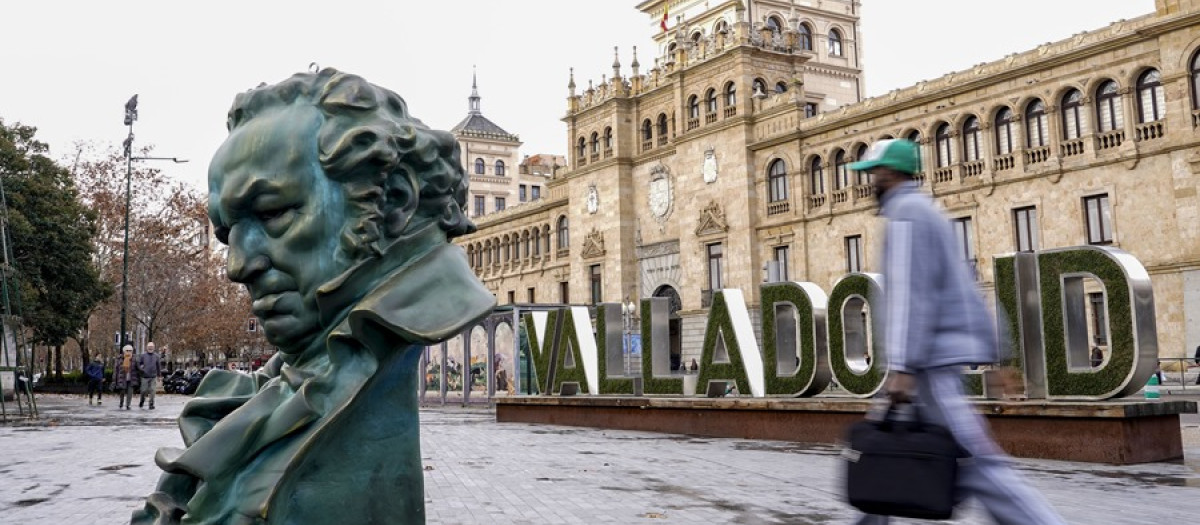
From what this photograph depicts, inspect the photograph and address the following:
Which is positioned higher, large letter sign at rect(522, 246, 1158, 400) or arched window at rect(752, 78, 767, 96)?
arched window at rect(752, 78, 767, 96)

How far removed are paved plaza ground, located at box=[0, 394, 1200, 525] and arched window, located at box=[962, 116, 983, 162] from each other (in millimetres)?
17712

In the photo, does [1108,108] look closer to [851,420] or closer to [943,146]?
[943,146]

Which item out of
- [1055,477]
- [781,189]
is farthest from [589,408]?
[781,189]

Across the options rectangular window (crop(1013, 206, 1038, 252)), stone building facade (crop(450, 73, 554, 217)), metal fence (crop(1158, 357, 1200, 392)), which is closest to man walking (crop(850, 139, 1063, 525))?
metal fence (crop(1158, 357, 1200, 392))

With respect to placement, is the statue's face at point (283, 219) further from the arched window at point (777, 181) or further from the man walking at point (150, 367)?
the arched window at point (777, 181)

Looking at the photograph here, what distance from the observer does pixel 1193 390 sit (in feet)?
67.2

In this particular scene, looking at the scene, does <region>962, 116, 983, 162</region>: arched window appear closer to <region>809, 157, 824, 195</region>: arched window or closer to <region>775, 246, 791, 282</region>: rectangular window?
<region>809, 157, 824, 195</region>: arched window

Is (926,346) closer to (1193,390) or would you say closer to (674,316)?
(1193,390)

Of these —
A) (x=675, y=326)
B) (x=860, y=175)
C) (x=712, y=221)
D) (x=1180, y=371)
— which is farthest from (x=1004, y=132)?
(x=675, y=326)

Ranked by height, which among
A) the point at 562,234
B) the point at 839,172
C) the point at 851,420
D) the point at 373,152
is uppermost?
the point at 839,172

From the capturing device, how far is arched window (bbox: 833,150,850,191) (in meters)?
31.5

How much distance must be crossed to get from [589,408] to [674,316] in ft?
76.5

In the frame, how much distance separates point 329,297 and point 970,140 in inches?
1143

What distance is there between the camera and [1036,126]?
26.6 meters
